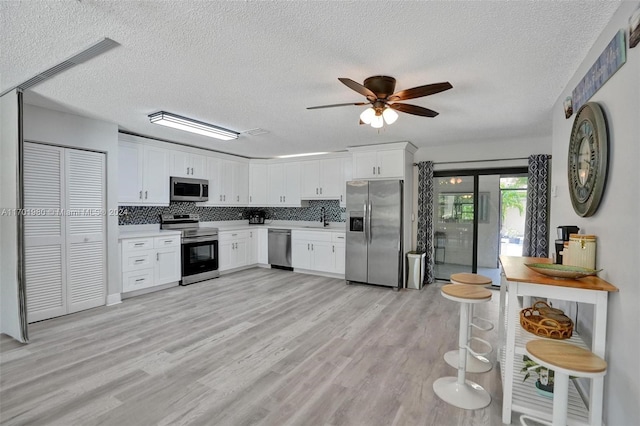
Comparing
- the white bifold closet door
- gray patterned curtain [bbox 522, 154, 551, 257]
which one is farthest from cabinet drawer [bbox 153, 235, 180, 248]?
gray patterned curtain [bbox 522, 154, 551, 257]

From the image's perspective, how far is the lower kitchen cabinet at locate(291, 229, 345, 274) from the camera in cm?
568

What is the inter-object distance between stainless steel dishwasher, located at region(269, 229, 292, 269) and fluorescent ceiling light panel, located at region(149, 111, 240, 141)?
97.3 inches

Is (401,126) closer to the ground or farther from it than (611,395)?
farther from it

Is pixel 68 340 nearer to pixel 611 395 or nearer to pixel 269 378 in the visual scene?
pixel 269 378

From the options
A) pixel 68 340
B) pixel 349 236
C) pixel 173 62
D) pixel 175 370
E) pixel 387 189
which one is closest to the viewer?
pixel 173 62

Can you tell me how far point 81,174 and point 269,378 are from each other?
3.39m

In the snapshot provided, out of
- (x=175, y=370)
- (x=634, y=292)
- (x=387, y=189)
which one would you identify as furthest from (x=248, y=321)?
(x=634, y=292)

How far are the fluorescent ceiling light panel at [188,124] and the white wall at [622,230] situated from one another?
382 cm

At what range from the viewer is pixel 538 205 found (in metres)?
4.52

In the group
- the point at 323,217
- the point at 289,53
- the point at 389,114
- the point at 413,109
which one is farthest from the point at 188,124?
the point at 323,217

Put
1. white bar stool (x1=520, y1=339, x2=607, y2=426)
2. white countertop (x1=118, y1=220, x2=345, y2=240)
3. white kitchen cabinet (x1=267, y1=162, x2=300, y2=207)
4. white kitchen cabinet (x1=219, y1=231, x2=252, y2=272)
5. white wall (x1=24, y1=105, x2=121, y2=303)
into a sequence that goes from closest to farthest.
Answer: white bar stool (x1=520, y1=339, x2=607, y2=426) → white wall (x1=24, y1=105, x2=121, y2=303) → white countertop (x1=118, y1=220, x2=345, y2=240) → white kitchen cabinet (x1=219, y1=231, x2=252, y2=272) → white kitchen cabinet (x1=267, y1=162, x2=300, y2=207)

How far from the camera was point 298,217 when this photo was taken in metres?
6.83

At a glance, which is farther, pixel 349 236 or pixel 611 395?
pixel 349 236

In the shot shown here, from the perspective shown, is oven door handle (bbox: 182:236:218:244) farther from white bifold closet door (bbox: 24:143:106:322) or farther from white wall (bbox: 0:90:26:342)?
white wall (bbox: 0:90:26:342)
